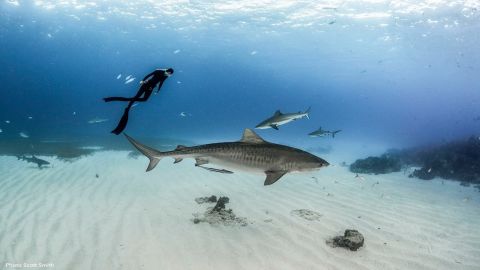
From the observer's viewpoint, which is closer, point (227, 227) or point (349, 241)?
point (349, 241)

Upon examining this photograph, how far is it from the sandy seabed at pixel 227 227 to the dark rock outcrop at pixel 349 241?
139 mm

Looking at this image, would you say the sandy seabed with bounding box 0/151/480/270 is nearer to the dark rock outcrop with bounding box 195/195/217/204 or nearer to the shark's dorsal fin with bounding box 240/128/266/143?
the dark rock outcrop with bounding box 195/195/217/204

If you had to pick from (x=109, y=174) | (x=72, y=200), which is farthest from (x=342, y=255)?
(x=109, y=174)

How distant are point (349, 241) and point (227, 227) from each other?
2.75 m

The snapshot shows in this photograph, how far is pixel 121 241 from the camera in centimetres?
618

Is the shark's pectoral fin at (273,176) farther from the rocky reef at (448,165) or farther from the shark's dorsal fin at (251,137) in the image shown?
the rocky reef at (448,165)

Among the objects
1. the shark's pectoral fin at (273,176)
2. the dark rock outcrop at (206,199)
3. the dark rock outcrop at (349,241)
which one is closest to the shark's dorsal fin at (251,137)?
the shark's pectoral fin at (273,176)

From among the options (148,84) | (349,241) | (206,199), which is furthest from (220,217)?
(148,84)

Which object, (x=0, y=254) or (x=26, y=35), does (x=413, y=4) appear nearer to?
Answer: (x=0, y=254)

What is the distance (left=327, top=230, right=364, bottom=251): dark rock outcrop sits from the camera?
570 cm

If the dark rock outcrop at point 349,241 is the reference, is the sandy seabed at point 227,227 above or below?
below

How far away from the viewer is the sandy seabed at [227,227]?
5.46 metres

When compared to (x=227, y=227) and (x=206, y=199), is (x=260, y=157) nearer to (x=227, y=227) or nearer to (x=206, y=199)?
(x=227, y=227)

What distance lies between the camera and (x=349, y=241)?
18.9ft
